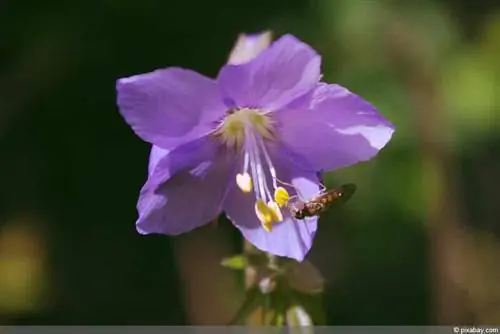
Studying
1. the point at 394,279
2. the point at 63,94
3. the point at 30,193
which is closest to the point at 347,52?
the point at 394,279

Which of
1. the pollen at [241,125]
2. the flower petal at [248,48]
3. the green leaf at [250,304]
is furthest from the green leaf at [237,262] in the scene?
the flower petal at [248,48]

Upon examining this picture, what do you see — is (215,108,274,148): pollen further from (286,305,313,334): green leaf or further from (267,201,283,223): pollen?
(286,305,313,334): green leaf

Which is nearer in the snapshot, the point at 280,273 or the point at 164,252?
the point at 280,273

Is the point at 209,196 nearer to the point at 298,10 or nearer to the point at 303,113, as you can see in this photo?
the point at 303,113

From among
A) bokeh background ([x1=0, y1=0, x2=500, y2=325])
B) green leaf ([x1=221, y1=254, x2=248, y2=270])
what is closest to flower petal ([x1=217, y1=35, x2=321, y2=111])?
green leaf ([x1=221, y1=254, x2=248, y2=270])

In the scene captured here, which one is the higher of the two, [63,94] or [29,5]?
[29,5]

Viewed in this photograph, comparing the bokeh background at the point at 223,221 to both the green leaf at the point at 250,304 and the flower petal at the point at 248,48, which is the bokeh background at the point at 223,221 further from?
the green leaf at the point at 250,304

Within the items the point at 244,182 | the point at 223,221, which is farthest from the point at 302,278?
the point at 223,221
